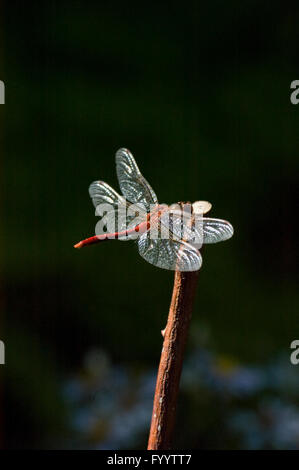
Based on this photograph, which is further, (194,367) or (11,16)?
(11,16)

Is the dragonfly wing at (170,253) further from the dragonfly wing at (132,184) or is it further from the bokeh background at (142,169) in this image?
the bokeh background at (142,169)

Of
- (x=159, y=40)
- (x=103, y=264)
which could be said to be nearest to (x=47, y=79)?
(x=159, y=40)

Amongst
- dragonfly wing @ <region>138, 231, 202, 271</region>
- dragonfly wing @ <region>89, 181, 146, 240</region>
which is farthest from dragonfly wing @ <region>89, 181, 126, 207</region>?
dragonfly wing @ <region>138, 231, 202, 271</region>

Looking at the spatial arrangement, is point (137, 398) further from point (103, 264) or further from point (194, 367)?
point (103, 264)

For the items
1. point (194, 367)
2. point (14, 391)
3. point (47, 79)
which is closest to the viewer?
point (194, 367)

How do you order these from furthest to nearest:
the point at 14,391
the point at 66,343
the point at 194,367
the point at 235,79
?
the point at 235,79, the point at 66,343, the point at 14,391, the point at 194,367

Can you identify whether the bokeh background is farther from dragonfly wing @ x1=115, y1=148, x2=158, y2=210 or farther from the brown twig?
the brown twig

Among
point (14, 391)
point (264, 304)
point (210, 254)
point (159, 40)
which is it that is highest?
point (159, 40)
